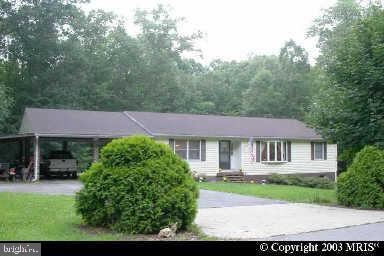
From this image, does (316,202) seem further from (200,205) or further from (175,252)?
(175,252)

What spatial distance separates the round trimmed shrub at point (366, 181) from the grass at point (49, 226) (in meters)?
6.41

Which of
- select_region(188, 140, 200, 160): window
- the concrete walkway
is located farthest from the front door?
the concrete walkway

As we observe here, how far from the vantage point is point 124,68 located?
45.1 metres

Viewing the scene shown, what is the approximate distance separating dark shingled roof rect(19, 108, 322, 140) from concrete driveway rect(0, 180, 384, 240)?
1167cm

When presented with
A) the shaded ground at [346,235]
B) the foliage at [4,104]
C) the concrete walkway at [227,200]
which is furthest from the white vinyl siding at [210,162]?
the shaded ground at [346,235]

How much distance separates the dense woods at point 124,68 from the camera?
3806 cm

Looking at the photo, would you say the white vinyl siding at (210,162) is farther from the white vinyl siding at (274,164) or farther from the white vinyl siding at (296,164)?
the white vinyl siding at (296,164)

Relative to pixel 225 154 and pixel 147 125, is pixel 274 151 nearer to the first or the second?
pixel 225 154

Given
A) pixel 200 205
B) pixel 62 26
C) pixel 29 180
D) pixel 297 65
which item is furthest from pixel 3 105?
pixel 297 65

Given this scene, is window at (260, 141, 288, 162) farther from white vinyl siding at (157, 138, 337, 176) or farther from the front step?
the front step

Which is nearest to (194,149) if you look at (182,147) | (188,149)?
(188,149)

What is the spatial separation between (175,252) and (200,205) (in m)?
7.48

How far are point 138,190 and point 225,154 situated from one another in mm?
20300

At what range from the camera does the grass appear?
9148 millimetres
